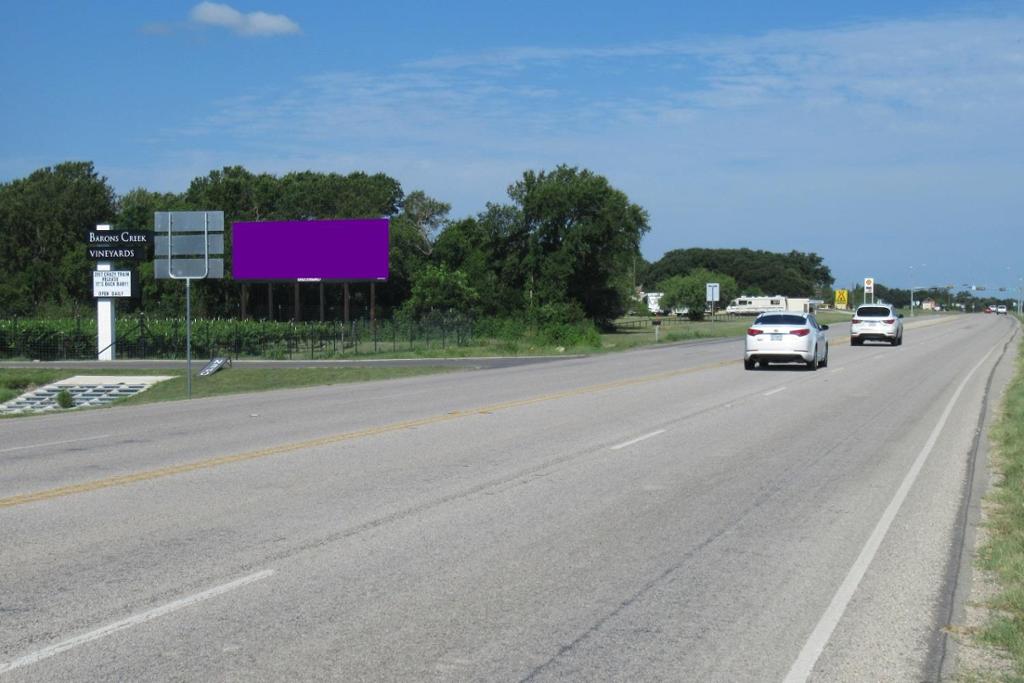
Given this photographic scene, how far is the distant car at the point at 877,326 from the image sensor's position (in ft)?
164

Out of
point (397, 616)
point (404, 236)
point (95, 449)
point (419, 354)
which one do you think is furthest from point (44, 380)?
point (404, 236)

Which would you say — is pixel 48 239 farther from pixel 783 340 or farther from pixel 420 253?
pixel 783 340

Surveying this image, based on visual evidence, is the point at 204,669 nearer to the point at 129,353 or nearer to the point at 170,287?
the point at 129,353

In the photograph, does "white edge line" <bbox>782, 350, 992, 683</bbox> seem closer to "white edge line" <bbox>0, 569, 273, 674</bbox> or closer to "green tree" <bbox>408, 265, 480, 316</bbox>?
"white edge line" <bbox>0, 569, 273, 674</bbox>

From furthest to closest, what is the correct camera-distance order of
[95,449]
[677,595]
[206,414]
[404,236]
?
[404,236] < [206,414] < [95,449] < [677,595]

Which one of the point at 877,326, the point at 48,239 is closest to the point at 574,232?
the point at 877,326

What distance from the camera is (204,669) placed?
18.6 feet

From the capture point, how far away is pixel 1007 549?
8.63m

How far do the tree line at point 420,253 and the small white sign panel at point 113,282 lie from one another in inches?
955

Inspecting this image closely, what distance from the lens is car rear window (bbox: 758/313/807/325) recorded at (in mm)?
32094

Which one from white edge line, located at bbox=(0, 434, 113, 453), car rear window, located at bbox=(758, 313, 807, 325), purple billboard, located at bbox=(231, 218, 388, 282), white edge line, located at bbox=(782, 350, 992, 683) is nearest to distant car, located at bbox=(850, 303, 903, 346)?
car rear window, located at bbox=(758, 313, 807, 325)

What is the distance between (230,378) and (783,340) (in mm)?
16848

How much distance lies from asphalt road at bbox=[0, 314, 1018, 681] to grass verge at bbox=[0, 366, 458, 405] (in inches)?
562

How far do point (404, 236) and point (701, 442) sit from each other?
77734 mm
